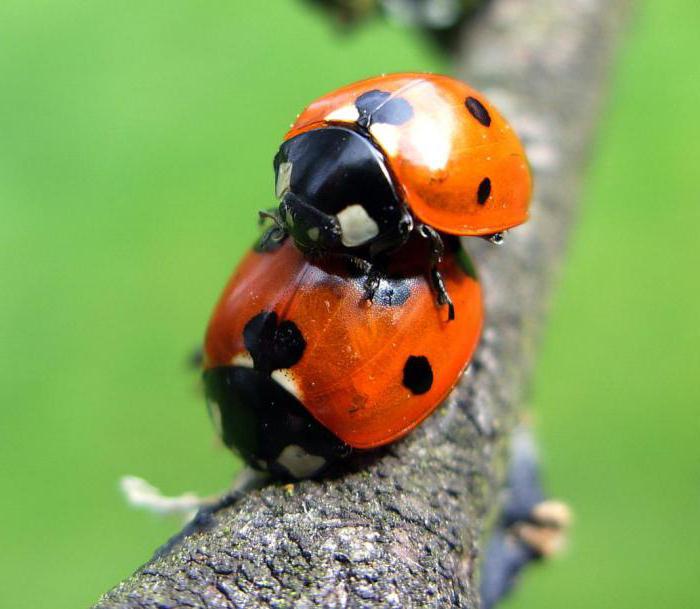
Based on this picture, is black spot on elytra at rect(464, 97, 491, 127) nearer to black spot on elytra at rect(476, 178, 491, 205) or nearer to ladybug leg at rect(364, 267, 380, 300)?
black spot on elytra at rect(476, 178, 491, 205)

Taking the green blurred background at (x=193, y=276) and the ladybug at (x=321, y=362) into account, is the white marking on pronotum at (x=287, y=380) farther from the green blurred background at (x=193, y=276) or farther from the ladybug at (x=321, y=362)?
the green blurred background at (x=193, y=276)

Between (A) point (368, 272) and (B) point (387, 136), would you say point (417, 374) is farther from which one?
(B) point (387, 136)

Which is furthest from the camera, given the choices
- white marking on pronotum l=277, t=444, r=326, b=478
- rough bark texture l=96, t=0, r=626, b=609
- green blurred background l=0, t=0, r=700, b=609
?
green blurred background l=0, t=0, r=700, b=609

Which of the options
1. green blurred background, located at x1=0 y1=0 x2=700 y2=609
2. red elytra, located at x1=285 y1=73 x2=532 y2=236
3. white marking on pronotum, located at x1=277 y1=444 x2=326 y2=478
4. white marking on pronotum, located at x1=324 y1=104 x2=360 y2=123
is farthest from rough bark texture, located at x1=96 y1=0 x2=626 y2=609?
green blurred background, located at x1=0 y1=0 x2=700 y2=609


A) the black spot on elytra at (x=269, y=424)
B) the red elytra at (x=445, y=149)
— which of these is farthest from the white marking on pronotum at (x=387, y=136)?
the black spot on elytra at (x=269, y=424)

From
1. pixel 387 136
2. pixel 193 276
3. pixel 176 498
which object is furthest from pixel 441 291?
pixel 193 276

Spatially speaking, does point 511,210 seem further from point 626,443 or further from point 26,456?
point 26,456
